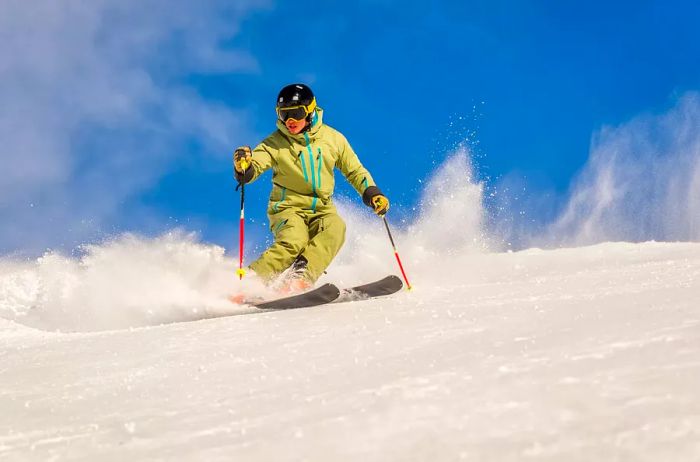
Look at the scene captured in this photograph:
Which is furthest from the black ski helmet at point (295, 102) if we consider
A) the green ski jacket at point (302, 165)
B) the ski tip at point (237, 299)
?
the ski tip at point (237, 299)

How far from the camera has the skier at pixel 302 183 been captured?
5.45 meters

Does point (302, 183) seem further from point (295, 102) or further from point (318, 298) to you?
point (318, 298)

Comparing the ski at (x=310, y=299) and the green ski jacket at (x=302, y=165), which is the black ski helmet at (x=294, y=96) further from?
the ski at (x=310, y=299)

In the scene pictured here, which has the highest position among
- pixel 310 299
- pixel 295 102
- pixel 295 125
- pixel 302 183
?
pixel 295 102

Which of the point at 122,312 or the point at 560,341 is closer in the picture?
the point at 560,341

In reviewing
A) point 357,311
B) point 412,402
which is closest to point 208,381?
point 412,402

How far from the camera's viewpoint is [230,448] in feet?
5.45

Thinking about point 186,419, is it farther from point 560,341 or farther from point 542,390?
point 560,341

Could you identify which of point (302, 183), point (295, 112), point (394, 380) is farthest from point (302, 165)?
point (394, 380)

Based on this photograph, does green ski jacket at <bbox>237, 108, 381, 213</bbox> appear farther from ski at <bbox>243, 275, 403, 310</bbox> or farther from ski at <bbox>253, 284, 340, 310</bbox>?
ski at <bbox>253, 284, 340, 310</bbox>

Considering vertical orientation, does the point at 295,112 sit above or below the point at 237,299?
above

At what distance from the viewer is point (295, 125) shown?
18.4 feet

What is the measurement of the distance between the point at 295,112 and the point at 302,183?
64 cm

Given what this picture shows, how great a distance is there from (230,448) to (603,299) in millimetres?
2206
